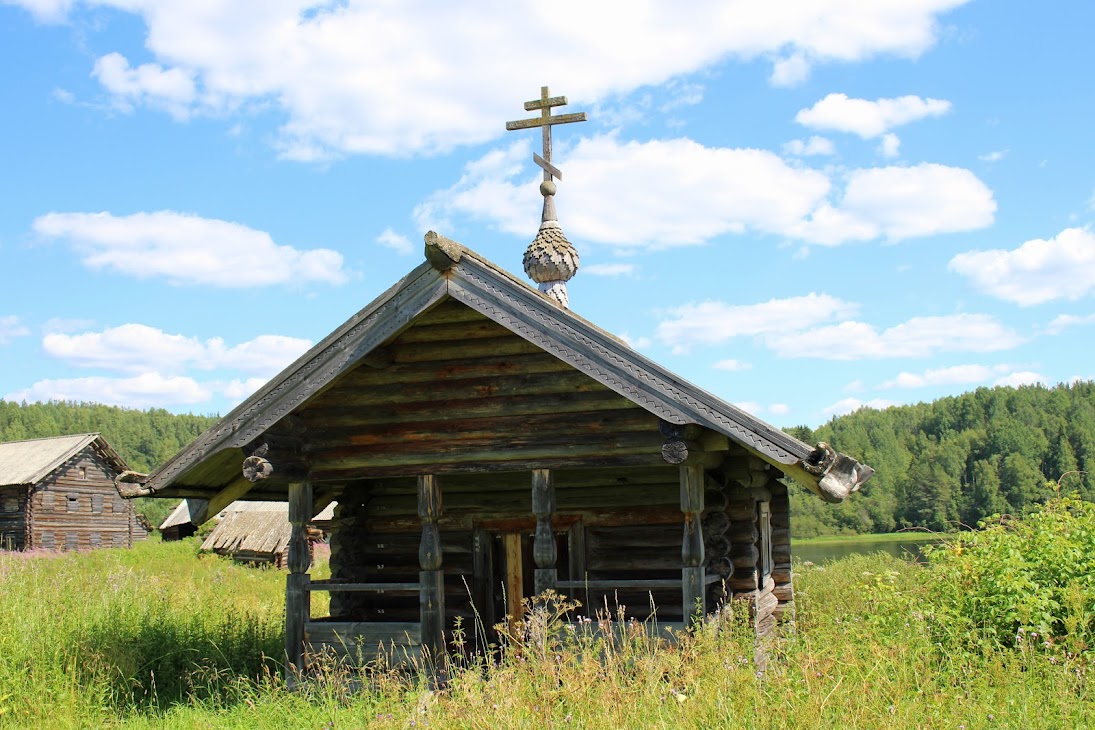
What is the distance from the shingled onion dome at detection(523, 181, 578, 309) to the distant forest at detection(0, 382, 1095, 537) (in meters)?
74.3

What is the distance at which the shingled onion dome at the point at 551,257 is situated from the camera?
13.5 metres

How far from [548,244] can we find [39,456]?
43743mm

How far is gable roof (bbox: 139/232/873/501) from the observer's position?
320 inches

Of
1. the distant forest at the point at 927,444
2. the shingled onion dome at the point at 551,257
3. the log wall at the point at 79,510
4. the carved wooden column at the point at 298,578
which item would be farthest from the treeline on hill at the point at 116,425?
the carved wooden column at the point at 298,578

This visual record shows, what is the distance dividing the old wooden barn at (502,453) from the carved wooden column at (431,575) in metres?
Answer: 0.02

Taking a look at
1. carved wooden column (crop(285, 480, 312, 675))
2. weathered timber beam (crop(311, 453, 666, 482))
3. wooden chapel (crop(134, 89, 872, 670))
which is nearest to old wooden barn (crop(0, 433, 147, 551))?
wooden chapel (crop(134, 89, 872, 670))

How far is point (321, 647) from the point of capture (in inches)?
388

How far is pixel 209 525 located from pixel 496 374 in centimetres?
4141

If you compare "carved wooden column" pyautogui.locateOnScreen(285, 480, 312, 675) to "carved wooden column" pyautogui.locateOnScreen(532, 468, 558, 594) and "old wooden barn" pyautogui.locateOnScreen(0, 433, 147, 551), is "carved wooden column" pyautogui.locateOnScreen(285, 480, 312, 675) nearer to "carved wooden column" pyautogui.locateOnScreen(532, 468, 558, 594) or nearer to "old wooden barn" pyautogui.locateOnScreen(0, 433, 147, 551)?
"carved wooden column" pyautogui.locateOnScreen(532, 468, 558, 594)

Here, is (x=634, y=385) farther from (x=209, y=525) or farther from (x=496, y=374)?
(x=209, y=525)

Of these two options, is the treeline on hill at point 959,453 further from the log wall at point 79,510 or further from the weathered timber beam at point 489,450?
the weathered timber beam at point 489,450

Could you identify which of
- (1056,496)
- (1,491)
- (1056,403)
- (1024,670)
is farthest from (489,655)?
(1056,403)

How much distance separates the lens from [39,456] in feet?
159

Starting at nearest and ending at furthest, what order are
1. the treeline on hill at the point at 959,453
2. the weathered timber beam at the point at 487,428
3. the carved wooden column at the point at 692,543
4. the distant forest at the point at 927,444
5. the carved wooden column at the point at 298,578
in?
the carved wooden column at the point at 692,543 < the weathered timber beam at the point at 487,428 < the carved wooden column at the point at 298,578 < the treeline on hill at the point at 959,453 < the distant forest at the point at 927,444
